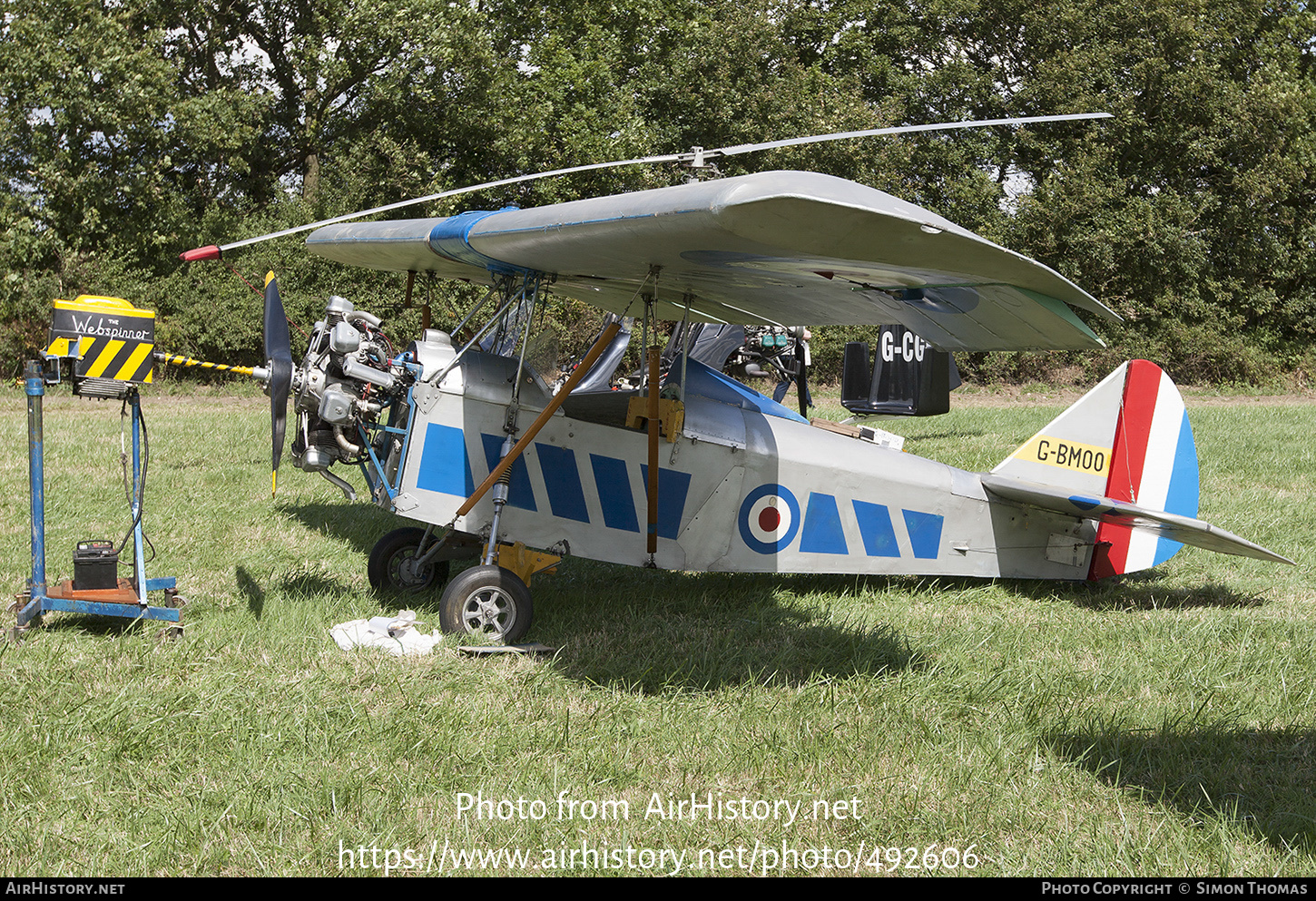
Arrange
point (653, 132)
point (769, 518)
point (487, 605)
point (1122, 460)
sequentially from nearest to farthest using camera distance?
point (487, 605), point (769, 518), point (1122, 460), point (653, 132)

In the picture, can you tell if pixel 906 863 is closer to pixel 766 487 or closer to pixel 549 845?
pixel 549 845

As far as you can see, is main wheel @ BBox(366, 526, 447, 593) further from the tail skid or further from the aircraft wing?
the tail skid

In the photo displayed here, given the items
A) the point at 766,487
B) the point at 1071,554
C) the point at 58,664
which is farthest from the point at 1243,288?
the point at 58,664

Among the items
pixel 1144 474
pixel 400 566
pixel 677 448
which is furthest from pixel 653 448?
pixel 1144 474

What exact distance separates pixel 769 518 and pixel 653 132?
2008 centimetres

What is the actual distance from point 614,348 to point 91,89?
1680 cm

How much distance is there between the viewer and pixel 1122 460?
22.1 ft

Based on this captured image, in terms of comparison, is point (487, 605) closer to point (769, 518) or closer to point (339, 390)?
point (339, 390)

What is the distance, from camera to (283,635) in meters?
5.25

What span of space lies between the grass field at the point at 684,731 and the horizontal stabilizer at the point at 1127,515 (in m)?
0.56

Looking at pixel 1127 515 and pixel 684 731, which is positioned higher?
pixel 1127 515

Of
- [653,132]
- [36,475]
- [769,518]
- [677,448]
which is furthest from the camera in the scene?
[653,132]

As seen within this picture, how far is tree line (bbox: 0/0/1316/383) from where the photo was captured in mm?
19391

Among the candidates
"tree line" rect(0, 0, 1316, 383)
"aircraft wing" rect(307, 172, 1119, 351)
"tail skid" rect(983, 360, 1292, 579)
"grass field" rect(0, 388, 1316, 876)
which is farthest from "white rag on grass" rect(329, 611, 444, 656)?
"tree line" rect(0, 0, 1316, 383)
